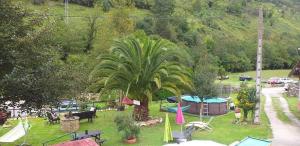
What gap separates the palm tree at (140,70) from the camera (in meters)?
25.8

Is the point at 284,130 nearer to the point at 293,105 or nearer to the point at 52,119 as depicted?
the point at 293,105

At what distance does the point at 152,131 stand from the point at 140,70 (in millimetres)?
3961

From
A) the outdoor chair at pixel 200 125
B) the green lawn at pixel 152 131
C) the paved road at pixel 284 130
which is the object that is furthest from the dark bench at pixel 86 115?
the paved road at pixel 284 130

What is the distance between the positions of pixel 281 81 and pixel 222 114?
3701 centimetres

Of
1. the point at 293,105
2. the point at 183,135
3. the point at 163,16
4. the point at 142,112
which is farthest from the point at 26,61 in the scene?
the point at 163,16

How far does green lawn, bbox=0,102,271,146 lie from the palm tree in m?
2.29

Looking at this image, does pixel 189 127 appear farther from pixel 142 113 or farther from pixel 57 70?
pixel 57 70

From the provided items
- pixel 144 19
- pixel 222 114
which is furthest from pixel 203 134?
pixel 144 19

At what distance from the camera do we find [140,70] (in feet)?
84.2

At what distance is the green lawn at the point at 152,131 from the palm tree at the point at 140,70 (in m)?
2.29

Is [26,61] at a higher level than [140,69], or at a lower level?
higher

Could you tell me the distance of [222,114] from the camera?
30.1 m

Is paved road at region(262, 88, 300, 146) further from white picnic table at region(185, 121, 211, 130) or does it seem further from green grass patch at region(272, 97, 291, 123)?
white picnic table at region(185, 121, 211, 130)

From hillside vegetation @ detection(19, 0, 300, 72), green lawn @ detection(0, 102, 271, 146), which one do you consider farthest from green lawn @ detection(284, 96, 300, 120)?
hillside vegetation @ detection(19, 0, 300, 72)
